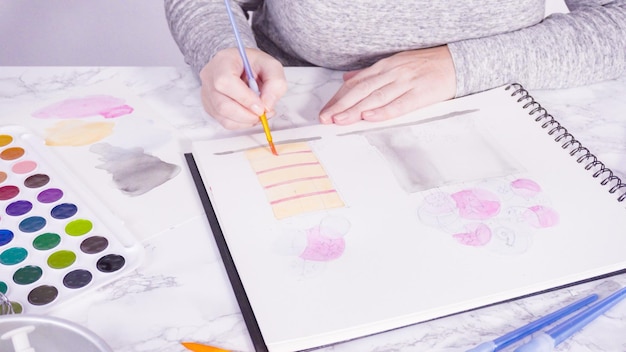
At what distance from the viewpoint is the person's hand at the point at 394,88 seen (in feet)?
2.51

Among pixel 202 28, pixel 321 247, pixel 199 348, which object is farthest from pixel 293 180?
pixel 202 28

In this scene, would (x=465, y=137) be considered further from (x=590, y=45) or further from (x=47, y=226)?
(x=47, y=226)

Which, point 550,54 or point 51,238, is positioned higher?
point 550,54

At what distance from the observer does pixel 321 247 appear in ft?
1.94

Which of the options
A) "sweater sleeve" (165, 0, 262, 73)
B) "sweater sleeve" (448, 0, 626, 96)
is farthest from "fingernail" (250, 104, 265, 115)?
"sweater sleeve" (448, 0, 626, 96)

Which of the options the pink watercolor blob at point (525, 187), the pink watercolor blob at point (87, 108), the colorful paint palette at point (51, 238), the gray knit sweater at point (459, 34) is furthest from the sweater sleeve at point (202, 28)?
the pink watercolor blob at point (525, 187)

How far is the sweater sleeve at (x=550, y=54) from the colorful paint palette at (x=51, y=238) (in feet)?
1.39

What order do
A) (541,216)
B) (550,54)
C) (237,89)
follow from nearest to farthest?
(541,216) → (237,89) → (550,54)

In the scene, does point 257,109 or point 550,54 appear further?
point 550,54

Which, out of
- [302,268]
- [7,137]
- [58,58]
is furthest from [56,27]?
[302,268]

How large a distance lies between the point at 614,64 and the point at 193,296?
1.96 ft

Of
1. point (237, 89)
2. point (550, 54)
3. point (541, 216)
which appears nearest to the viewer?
point (541, 216)

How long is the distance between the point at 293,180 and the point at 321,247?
0.31 ft

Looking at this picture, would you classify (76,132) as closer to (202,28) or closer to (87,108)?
(87,108)
